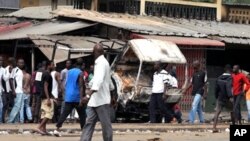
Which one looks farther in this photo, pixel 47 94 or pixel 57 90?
pixel 57 90

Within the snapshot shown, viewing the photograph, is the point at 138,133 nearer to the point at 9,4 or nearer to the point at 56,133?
the point at 56,133

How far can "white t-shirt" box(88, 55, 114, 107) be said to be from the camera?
1159cm

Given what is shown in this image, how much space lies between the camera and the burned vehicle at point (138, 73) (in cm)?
1984

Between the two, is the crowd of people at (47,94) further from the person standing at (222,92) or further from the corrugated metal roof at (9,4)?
the corrugated metal roof at (9,4)

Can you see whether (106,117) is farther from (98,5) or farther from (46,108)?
(98,5)

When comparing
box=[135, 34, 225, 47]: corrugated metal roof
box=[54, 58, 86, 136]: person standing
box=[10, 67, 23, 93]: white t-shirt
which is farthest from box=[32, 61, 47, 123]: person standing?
box=[135, 34, 225, 47]: corrugated metal roof

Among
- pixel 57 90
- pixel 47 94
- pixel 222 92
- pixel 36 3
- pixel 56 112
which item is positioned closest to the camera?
pixel 47 94

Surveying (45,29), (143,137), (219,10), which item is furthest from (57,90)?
(219,10)

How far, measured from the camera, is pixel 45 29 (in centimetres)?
2292

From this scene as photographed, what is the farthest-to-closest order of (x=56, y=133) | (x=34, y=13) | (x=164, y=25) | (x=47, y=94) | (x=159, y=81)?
(x=34, y=13) < (x=164, y=25) < (x=159, y=81) < (x=47, y=94) < (x=56, y=133)

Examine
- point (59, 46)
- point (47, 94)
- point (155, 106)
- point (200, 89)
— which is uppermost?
point (59, 46)

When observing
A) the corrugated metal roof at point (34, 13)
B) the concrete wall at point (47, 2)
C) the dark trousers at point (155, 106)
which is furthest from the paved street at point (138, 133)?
the concrete wall at point (47, 2)

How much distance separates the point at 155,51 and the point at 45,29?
4.42 m

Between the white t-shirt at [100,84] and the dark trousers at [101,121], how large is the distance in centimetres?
10
